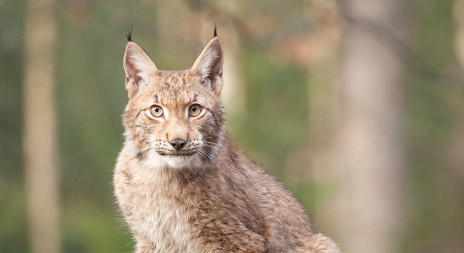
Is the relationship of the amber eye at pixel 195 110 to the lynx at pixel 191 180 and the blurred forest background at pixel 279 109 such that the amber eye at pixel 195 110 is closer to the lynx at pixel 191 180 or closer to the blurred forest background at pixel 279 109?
the lynx at pixel 191 180

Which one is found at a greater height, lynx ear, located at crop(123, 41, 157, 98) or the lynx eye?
lynx ear, located at crop(123, 41, 157, 98)

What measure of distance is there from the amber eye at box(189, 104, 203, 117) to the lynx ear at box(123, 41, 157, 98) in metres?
0.42

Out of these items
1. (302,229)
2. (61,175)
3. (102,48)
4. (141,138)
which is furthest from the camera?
(102,48)

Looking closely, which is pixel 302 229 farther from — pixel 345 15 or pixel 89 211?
pixel 89 211

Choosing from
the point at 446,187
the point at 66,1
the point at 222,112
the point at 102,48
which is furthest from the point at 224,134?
the point at 446,187

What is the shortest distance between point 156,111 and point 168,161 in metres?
0.35

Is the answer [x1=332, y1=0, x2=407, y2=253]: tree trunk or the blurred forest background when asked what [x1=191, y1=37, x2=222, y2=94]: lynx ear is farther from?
[x1=332, y1=0, x2=407, y2=253]: tree trunk

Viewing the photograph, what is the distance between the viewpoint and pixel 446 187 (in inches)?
1396

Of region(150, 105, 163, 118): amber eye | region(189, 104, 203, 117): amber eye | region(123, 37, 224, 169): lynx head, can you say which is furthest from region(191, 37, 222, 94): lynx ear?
region(150, 105, 163, 118): amber eye

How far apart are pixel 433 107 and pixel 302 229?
24.7 m

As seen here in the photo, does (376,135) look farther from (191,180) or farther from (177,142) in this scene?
(177,142)

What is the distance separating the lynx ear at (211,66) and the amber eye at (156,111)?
427 millimetres

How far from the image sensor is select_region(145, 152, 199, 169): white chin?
8.77 meters

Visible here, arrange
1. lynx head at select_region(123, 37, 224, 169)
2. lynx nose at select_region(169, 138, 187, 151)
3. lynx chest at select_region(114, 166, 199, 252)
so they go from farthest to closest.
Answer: lynx chest at select_region(114, 166, 199, 252) → lynx head at select_region(123, 37, 224, 169) → lynx nose at select_region(169, 138, 187, 151)
